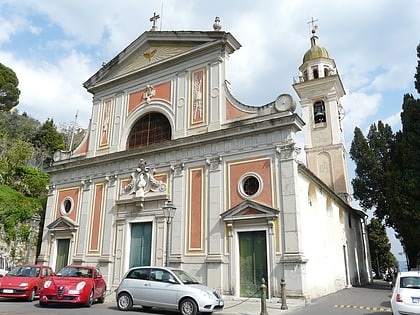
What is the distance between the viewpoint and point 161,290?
982cm

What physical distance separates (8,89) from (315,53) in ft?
126

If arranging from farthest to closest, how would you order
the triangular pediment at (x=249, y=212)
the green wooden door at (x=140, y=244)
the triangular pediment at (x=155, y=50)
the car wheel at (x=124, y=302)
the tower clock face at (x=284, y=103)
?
the triangular pediment at (x=155, y=50) → the green wooden door at (x=140, y=244) → the tower clock face at (x=284, y=103) → the triangular pediment at (x=249, y=212) → the car wheel at (x=124, y=302)

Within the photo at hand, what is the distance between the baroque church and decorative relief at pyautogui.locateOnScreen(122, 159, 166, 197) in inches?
2.5

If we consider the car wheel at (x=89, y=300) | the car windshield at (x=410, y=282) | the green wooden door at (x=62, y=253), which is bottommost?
the car wheel at (x=89, y=300)

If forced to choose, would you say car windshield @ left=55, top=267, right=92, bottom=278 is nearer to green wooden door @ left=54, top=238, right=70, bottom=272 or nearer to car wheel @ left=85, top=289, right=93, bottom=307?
car wheel @ left=85, top=289, right=93, bottom=307

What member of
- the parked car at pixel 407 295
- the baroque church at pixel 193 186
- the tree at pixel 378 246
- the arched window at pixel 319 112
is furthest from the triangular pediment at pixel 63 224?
the tree at pixel 378 246

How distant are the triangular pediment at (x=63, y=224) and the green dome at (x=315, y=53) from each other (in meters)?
22.2

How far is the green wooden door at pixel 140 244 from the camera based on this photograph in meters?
15.6

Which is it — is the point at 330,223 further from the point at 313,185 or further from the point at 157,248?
the point at 157,248

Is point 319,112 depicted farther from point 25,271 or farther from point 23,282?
point 23,282

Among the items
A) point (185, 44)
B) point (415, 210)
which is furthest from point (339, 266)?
point (185, 44)

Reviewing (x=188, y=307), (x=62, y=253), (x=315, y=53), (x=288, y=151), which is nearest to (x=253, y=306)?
(x=188, y=307)

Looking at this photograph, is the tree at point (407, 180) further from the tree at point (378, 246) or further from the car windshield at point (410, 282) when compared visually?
the tree at point (378, 246)

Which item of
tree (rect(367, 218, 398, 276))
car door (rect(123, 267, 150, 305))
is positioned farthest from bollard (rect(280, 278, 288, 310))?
tree (rect(367, 218, 398, 276))
